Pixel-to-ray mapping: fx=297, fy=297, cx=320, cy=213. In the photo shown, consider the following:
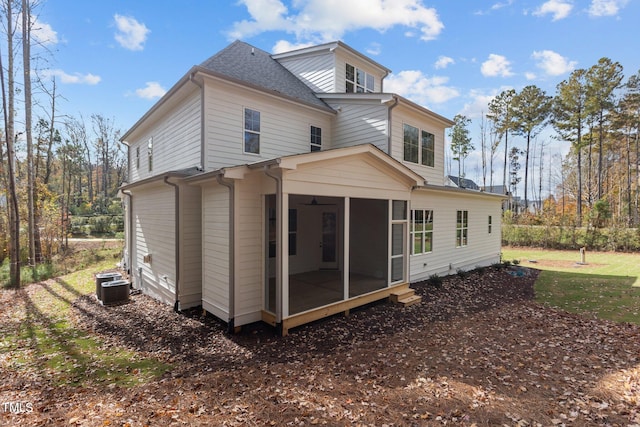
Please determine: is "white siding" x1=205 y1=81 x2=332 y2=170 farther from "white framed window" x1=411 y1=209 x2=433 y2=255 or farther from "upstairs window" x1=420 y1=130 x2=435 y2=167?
"white framed window" x1=411 y1=209 x2=433 y2=255

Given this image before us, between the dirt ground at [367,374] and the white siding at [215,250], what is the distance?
19.9 inches

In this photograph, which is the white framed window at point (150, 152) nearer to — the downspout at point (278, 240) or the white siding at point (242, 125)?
the white siding at point (242, 125)

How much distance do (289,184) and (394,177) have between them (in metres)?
3.54

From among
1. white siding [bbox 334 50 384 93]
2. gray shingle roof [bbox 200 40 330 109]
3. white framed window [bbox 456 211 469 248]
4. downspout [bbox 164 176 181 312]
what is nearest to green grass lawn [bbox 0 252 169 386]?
downspout [bbox 164 176 181 312]

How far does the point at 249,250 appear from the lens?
6.20 metres

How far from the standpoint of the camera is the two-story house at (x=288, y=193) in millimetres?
6176

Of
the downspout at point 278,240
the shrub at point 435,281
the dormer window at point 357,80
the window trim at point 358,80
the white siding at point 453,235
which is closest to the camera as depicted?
the downspout at point 278,240

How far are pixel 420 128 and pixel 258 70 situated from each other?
248 inches

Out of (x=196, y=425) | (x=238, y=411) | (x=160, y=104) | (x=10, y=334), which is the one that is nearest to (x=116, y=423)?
(x=196, y=425)

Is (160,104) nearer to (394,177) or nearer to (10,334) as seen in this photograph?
(10,334)

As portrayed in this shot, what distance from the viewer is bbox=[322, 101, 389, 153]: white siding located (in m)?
10.1

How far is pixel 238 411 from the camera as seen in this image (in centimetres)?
357

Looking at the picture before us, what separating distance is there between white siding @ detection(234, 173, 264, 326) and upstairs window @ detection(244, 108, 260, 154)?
2702 mm

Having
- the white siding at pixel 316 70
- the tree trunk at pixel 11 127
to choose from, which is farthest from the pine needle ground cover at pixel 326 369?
the white siding at pixel 316 70
